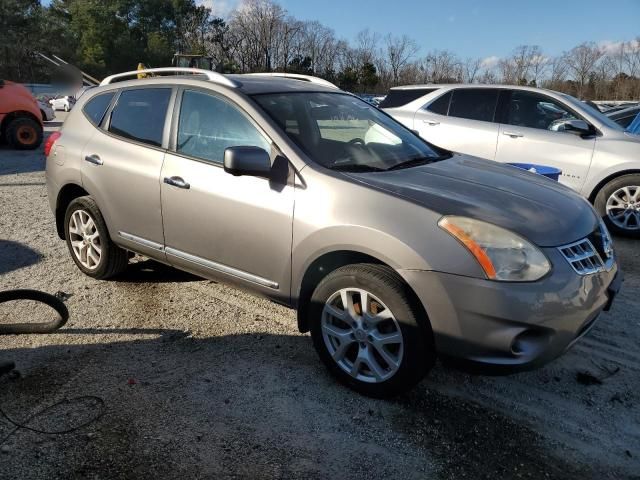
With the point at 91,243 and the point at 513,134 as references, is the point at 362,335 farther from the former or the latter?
the point at 513,134

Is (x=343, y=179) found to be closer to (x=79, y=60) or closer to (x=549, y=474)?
(x=549, y=474)

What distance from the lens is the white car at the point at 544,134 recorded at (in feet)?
20.4

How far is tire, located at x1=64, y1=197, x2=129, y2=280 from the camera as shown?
4297 mm

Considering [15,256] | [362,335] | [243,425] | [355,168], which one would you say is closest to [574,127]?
[355,168]

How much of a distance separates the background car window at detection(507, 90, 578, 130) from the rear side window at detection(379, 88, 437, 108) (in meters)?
1.21

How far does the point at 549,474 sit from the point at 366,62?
66766 millimetres

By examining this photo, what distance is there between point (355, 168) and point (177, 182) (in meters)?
1.25

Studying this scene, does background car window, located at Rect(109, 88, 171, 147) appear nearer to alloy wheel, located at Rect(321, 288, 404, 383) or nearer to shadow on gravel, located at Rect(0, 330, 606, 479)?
shadow on gravel, located at Rect(0, 330, 606, 479)

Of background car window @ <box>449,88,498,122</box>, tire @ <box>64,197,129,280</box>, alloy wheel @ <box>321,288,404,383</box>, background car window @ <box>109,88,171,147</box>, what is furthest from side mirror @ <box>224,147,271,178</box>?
background car window @ <box>449,88,498,122</box>

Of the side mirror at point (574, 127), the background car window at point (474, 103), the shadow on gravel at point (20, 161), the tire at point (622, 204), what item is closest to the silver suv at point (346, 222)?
the side mirror at point (574, 127)

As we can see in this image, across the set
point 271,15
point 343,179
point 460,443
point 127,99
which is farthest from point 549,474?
point 271,15

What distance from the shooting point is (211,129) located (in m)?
3.55

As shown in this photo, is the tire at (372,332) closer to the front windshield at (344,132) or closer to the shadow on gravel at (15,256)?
the front windshield at (344,132)

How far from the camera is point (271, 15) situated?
61.6 meters
